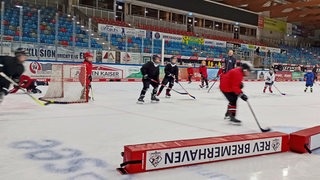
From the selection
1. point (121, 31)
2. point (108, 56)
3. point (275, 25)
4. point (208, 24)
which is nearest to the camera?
→ point (108, 56)

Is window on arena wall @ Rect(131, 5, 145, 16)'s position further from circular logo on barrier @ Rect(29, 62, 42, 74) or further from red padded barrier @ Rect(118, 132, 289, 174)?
red padded barrier @ Rect(118, 132, 289, 174)

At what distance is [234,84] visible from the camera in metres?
5.28

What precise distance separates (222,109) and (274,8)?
2882cm

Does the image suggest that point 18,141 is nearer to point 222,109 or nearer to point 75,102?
point 75,102

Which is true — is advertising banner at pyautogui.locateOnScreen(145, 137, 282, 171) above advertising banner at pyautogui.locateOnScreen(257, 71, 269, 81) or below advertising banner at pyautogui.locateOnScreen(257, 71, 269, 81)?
below

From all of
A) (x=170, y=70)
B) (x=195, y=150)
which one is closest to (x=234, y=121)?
(x=195, y=150)

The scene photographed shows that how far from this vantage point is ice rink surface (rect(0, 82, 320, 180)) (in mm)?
2803

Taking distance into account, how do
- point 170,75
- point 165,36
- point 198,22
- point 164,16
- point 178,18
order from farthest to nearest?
point 198,22 < point 178,18 < point 164,16 < point 165,36 < point 170,75

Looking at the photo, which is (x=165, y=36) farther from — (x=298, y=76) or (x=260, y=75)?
(x=298, y=76)

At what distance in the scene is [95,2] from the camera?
22.7m

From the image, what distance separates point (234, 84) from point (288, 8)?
3098 centimetres

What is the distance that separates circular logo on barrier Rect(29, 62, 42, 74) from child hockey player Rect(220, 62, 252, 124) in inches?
349

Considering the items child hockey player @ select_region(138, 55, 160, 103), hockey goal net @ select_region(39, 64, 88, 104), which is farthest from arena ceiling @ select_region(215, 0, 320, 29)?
hockey goal net @ select_region(39, 64, 88, 104)

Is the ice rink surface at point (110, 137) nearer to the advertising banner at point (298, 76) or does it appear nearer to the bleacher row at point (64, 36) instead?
the bleacher row at point (64, 36)
